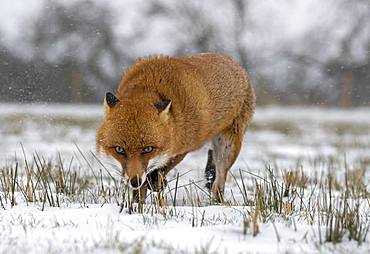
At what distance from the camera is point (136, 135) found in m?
5.45

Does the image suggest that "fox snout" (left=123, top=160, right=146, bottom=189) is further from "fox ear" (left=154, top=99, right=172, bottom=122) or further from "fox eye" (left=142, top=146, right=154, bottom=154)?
"fox ear" (left=154, top=99, right=172, bottom=122)

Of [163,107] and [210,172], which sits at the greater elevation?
[163,107]

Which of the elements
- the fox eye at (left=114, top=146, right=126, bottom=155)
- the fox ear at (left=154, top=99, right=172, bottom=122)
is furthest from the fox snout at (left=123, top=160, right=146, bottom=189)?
the fox ear at (left=154, top=99, right=172, bottom=122)

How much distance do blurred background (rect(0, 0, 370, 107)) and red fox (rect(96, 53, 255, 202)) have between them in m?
16.0

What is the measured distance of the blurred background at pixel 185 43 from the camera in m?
25.3

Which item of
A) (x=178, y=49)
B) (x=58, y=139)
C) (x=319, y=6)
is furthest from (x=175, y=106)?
(x=319, y=6)

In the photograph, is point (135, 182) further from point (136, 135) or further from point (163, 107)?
point (163, 107)

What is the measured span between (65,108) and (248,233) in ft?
72.9

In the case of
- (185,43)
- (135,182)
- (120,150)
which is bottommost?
(135,182)

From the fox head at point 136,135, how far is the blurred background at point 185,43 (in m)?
17.6

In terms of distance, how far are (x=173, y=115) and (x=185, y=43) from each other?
997 inches

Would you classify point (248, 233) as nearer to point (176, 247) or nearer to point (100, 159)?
point (176, 247)

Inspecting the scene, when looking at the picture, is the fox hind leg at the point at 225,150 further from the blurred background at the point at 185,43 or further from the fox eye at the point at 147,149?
the blurred background at the point at 185,43

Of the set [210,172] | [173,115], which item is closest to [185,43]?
[210,172]
